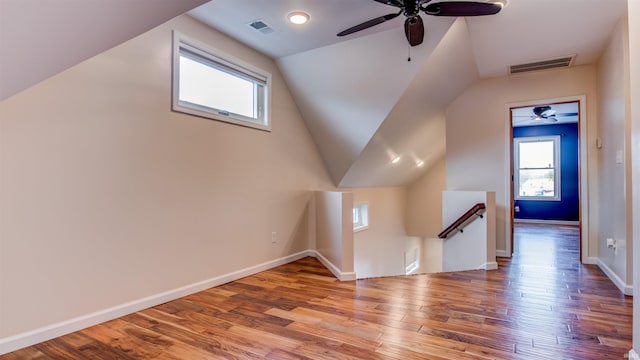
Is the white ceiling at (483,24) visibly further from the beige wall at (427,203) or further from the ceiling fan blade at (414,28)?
the beige wall at (427,203)

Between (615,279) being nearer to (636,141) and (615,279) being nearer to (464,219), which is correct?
(464,219)

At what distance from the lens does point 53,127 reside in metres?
2.20

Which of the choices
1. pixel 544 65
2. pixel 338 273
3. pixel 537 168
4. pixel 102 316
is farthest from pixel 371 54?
pixel 537 168

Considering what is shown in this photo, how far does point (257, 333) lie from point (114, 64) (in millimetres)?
2254

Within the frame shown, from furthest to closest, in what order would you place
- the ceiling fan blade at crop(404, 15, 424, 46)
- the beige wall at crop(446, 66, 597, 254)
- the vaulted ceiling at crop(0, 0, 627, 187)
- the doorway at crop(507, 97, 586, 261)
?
the doorway at crop(507, 97, 586, 261) < the beige wall at crop(446, 66, 597, 254) < the vaulted ceiling at crop(0, 0, 627, 187) < the ceiling fan blade at crop(404, 15, 424, 46)

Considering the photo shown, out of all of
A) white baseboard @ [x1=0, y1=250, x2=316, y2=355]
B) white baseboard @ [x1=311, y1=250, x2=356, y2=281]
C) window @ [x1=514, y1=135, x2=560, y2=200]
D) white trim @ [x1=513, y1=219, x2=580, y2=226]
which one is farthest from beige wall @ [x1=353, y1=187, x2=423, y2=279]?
window @ [x1=514, y1=135, x2=560, y2=200]

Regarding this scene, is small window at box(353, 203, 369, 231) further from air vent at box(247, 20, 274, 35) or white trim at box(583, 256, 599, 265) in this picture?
air vent at box(247, 20, 274, 35)

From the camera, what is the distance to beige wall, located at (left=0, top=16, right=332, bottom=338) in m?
2.07

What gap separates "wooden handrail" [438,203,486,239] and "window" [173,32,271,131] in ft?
9.14

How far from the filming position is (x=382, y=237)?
6.73 meters

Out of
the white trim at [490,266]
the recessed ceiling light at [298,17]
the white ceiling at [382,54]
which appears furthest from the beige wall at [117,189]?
the white trim at [490,266]

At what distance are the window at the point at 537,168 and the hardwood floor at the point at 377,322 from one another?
5785 millimetres

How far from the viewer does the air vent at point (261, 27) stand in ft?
10.3

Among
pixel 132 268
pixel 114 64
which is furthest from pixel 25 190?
pixel 114 64
